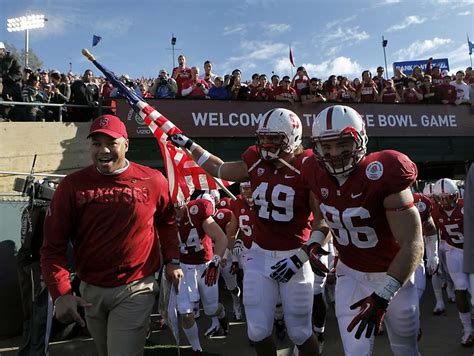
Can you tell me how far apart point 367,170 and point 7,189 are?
7633 millimetres

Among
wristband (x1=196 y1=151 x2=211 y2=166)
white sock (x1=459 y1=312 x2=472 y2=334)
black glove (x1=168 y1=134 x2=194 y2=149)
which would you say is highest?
black glove (x1=168 y1=134 x2=194 y2=149)

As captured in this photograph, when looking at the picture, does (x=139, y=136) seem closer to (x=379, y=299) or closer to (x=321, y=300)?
(x=321, y=300)

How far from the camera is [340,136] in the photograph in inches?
110

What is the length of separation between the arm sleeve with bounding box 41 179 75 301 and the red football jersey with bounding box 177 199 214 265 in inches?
106

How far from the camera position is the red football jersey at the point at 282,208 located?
362 centimetres

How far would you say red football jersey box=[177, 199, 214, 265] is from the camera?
18.0 feet

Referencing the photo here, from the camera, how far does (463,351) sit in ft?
15.9

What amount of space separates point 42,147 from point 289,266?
704cm

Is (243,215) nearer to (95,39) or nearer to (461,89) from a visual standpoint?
(95,39)

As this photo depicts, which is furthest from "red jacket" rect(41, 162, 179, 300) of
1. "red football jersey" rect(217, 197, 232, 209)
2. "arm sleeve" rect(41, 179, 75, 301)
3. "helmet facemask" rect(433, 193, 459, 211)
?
"red football jersey" rect(217, 197, 232, 209)

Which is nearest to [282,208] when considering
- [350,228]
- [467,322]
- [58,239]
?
[350,228]

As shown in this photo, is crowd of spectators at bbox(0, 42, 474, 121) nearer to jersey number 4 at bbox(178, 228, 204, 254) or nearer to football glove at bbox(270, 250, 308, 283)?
jersey number 4 at bbox(178, 228, 204, 254)

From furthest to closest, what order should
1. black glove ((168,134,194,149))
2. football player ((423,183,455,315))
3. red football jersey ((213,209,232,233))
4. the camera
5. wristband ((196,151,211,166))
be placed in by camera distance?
red football jersey ((213,209,232,233)) < football player ((423,183,455,315)) < the camera < black glove ((168,134,194,149)) < wristband ((196,151,211,166))

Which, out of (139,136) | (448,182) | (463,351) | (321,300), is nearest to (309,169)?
(321,300)
